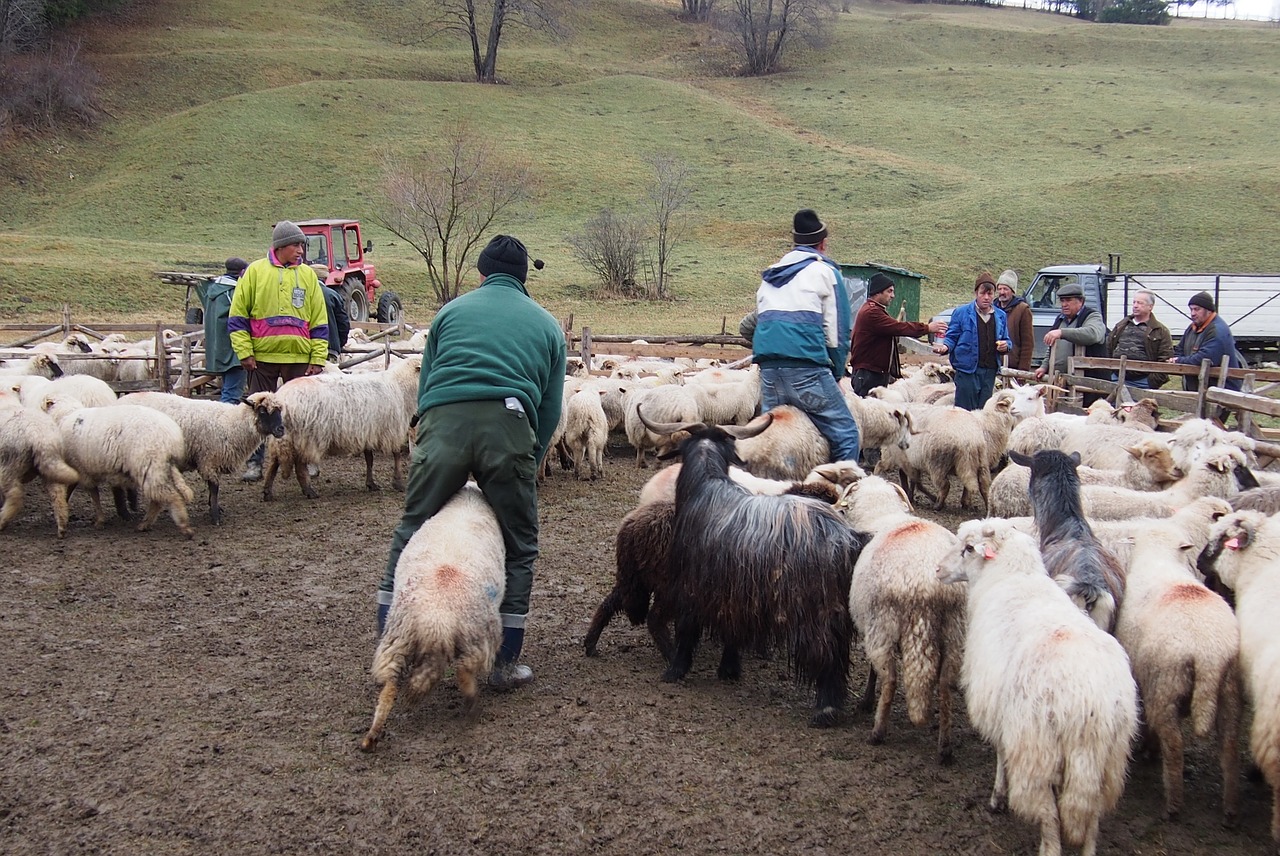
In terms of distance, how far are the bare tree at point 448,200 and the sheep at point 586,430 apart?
17967mm

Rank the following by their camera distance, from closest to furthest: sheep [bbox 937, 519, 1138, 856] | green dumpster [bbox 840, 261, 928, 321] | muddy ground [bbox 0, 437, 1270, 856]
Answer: sheep [bbox 937, 519, 1138, 856]
muddy ground [bbox 0, 437, 1270, 856]
green dumpster [bbox 840, 261, 928, 321]

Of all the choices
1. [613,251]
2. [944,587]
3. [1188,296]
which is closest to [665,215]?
[613,251]

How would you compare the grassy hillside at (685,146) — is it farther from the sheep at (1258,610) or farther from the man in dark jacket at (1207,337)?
the sheep at (1258,610)

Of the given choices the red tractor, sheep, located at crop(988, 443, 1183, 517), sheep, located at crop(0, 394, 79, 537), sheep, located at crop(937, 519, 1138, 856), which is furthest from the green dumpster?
sheep, located at crop(937, 519, 1138, 856)

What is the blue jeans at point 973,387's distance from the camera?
9438 millimetres

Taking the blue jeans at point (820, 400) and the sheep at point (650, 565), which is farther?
the blue jeans at point (820, 400)

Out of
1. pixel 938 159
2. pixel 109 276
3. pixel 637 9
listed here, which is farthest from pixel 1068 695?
pixel 637 9

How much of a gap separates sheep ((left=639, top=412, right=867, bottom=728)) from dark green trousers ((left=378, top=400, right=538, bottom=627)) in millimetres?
785

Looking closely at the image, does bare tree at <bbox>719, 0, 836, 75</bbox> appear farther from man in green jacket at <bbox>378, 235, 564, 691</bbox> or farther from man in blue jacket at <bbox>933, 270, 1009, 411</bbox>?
man in green jacket at <bbox>378, 235, 564, 691</bbox>

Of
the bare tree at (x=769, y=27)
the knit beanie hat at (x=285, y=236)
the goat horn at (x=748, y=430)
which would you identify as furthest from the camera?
the bare tree at (x=769, y=27)

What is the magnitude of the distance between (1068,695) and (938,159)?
5221cm

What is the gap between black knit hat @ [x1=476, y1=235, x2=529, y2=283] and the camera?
15.6 feet

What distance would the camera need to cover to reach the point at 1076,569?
13.8 ft

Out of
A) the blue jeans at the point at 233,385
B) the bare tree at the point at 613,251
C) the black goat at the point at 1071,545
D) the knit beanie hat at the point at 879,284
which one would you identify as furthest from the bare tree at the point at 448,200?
the black goat at the point at 1071,545
